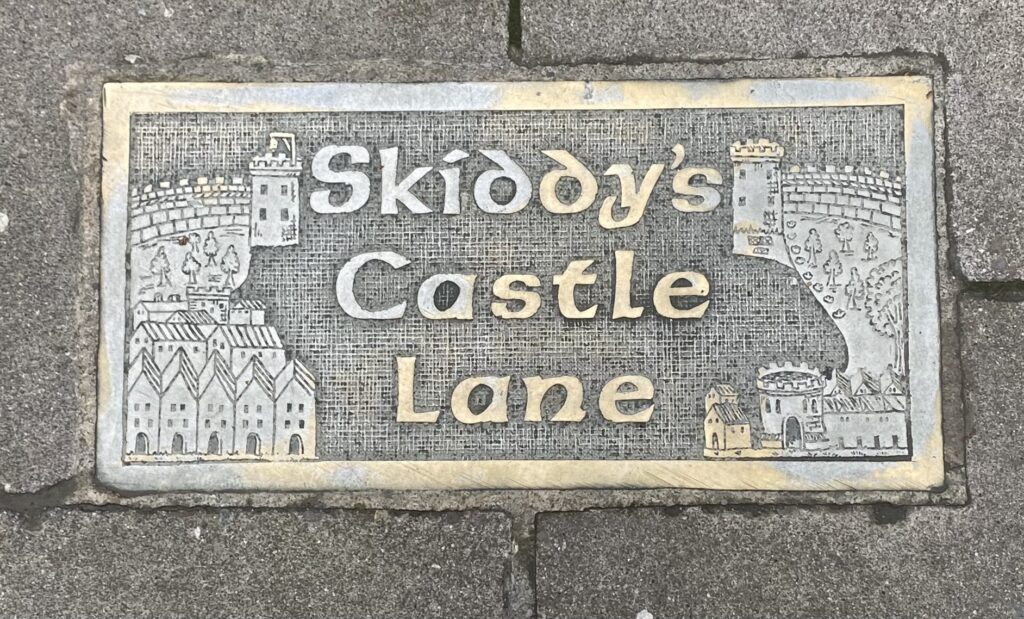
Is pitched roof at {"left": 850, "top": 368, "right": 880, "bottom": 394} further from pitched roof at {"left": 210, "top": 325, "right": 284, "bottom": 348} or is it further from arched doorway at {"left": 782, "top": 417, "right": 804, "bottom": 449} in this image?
pitched roof at {"left": 210, "top": 325, "right": 284, "bottom": 348}

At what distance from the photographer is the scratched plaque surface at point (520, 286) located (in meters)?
1.24

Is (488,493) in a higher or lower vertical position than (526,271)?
lower

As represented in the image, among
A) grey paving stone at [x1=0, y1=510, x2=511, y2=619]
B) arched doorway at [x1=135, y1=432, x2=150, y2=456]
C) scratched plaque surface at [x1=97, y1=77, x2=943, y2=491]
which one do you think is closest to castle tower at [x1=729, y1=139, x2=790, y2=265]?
scratched plaque surface at [x1=97, y1=77, x2=943, y2=491]

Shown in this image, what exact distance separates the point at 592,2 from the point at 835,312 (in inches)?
30.5

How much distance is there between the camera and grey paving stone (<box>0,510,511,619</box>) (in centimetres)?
122

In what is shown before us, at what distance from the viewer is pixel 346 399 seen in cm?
126

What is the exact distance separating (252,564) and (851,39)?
1.55 meters

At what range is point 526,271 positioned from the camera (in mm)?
1271

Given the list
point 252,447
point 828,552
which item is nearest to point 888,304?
point 828,552

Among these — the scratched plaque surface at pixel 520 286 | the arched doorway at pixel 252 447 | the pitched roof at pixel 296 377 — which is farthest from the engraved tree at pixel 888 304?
the arched doorway at pixel 252 447

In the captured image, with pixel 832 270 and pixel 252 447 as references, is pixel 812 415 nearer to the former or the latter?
pixel 832 270

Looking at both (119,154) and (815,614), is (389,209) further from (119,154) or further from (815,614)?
(815,614)

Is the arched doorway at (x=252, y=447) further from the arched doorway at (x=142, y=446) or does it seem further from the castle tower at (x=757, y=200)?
the castle tower at (x=757, y=200)

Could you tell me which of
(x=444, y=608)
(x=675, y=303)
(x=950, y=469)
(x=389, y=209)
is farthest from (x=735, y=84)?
(x=444, y=608)
